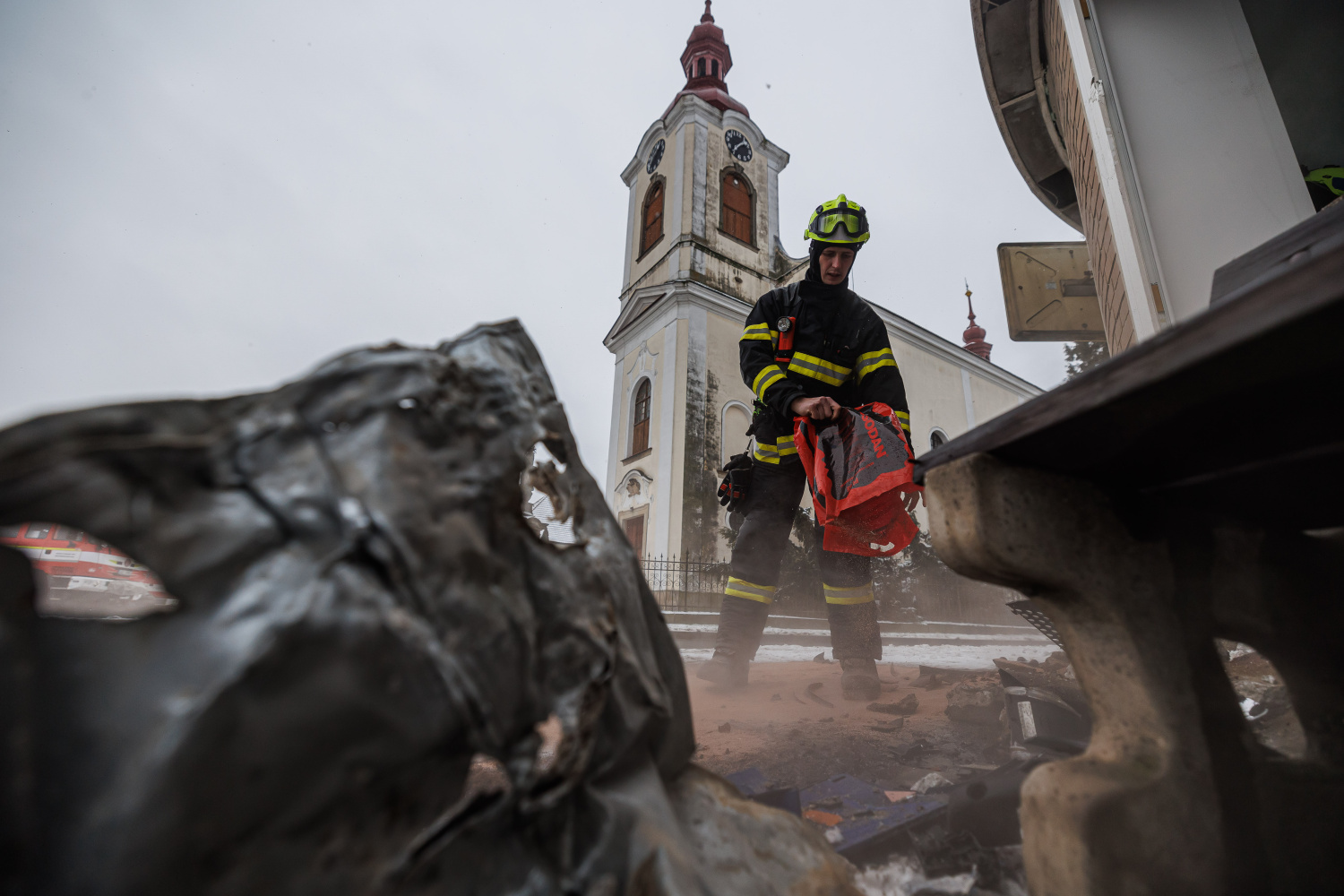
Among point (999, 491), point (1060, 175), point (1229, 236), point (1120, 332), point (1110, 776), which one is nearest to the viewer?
point (1110, 776)

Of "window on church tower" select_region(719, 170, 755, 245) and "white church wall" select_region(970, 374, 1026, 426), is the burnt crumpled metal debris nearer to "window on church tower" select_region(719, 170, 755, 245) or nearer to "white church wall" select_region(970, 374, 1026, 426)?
"window on church tower" select_region(719, 170, 755, 245)

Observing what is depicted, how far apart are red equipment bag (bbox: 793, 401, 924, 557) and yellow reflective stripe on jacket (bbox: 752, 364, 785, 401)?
12.5 inches

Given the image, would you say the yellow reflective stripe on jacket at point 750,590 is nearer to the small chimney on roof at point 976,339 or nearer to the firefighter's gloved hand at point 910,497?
the firefighter's gloved hand at point 910,497

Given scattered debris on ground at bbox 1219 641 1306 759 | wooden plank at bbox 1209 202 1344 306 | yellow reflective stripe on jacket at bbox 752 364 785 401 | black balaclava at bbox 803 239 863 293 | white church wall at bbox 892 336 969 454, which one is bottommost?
scattered debris on ground at bbox 1219 641 1306 759

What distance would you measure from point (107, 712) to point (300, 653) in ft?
0.45

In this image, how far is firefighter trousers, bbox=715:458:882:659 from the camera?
310cm

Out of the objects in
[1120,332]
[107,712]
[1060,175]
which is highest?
[1060,175]

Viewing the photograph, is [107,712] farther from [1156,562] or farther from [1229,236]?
[1229,236]

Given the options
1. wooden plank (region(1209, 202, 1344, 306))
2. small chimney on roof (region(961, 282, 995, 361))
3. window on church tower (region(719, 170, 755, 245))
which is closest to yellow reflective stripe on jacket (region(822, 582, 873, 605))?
wooden plank (region(1209, 202, 1344, 306))

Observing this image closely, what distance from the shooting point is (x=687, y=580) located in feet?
36.2

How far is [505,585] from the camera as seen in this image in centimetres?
67

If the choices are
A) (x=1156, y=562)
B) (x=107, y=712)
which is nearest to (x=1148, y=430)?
(x=1156, y=562)

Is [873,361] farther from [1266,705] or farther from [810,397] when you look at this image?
[1266,705]

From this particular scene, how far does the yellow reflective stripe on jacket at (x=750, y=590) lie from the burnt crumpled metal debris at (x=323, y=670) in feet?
7.71
